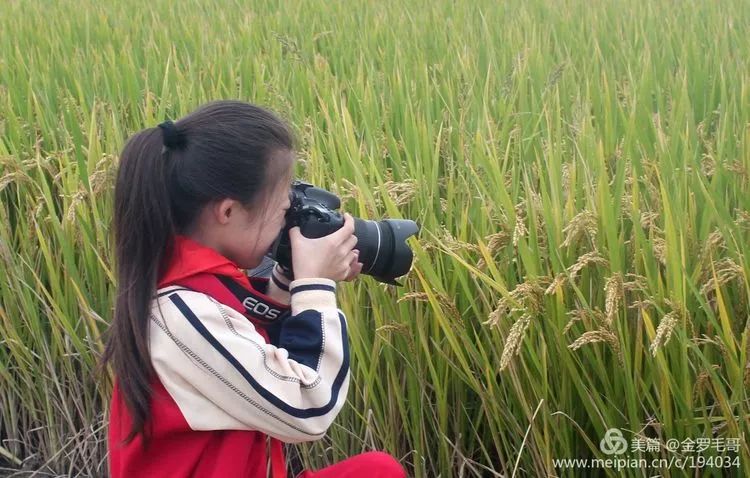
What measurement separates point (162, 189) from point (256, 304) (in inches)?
7.4

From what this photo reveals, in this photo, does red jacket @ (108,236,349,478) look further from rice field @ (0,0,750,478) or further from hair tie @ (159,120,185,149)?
rice field @ (0,0,750,478)

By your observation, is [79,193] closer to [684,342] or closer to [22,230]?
[22,230]

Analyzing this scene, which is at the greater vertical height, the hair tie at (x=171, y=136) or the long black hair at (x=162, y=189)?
the hair tie at (x=171, y=136)

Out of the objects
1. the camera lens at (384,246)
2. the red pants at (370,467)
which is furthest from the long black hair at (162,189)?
the red pants at (370,467)

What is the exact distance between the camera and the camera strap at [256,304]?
3.89 feet

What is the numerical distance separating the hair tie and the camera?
0.52 feet

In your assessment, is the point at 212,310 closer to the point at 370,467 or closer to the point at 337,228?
the point at 337,228

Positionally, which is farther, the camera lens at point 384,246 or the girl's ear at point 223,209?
the camera lens at point 384,246

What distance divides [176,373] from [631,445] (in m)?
0.64

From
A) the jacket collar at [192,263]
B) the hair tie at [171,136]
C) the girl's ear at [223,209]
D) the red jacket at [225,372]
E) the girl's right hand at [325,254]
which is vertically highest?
the hair tie at [171,136]

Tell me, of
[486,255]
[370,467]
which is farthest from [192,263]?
[486,255]

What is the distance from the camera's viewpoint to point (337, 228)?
1.24 meters

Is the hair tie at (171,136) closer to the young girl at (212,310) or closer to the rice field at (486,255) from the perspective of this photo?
the young girl at (212,310)

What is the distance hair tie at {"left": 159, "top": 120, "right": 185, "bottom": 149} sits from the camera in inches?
45.0
